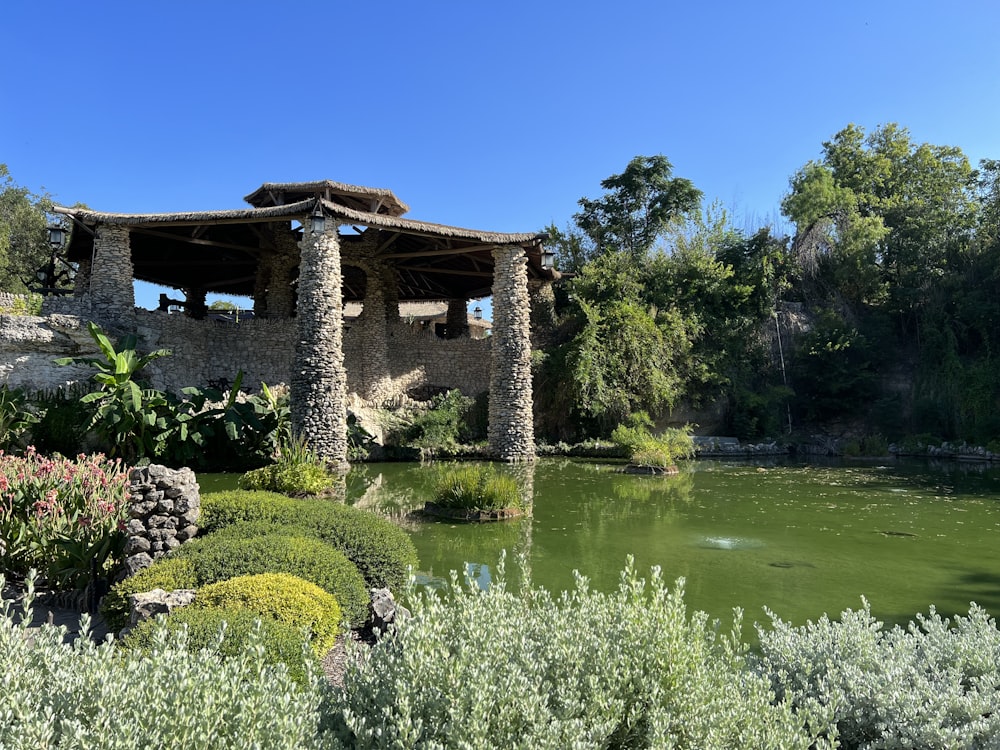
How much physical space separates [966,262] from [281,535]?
29746 millimetres

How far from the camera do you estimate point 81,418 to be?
1338cm


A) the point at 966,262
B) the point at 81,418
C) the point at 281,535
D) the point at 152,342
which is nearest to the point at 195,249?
the point at 152,342

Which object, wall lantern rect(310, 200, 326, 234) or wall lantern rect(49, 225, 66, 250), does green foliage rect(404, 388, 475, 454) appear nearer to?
wall lantern rect(310, 200, 326, 234)

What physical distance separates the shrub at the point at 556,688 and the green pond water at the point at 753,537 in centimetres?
43

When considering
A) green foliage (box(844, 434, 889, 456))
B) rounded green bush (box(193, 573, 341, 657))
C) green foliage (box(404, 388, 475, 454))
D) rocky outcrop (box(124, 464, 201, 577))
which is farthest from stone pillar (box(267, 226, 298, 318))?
green foliage (box(844, 434, 889, 456))

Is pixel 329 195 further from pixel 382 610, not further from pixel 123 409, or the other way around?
pixel 382 610

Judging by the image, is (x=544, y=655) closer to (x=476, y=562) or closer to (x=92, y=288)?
(x=476, y=562)

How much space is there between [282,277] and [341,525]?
18.4 meters

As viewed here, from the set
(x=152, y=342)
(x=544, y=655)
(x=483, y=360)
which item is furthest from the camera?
(x=483, y=360)

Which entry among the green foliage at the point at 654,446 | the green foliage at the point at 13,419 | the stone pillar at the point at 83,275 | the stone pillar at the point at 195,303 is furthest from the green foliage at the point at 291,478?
the stone pillar at the point at 195,303

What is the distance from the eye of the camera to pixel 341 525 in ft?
18.5

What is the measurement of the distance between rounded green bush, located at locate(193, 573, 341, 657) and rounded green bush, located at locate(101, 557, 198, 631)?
0.44 meters

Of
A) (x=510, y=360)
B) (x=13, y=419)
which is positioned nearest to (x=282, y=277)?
(x=510, y=360)

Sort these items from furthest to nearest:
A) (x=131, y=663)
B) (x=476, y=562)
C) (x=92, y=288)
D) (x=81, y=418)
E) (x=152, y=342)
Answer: (x=152, y=342), (x=92, y=288), (x=81, y=418), (x=476, y=562), (x=131, y=663)
